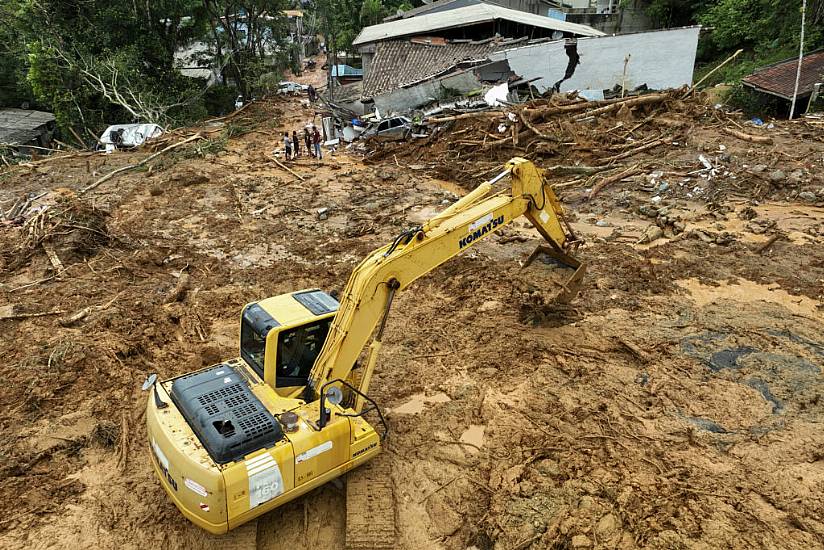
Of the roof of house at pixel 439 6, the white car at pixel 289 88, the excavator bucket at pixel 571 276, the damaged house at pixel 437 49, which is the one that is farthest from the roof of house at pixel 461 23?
the excavator bucket at pixel 571 276

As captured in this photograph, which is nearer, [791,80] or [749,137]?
[749,137]

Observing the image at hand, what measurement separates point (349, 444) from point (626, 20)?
134 feet

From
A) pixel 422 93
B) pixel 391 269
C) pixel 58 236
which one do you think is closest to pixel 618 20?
pixel 422 93

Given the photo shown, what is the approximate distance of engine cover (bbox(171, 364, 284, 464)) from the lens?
477cm

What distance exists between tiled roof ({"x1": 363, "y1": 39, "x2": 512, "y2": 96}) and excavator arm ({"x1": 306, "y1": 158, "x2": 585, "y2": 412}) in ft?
58.5

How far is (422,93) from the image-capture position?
21.8m

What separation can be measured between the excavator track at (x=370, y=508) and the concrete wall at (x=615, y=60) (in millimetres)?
20321

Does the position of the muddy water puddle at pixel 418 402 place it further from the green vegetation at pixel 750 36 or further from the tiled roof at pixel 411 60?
the green vegetation at pixel 750 36

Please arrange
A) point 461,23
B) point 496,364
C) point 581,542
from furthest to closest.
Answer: point 461,23
point 496,364
point 581,542

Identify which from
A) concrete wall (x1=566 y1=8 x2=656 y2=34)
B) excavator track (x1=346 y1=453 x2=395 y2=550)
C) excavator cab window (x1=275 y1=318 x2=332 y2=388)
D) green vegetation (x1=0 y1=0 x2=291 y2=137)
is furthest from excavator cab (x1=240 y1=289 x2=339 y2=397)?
concrete wall (x1=566 y1=8 x2=656 y2=34)

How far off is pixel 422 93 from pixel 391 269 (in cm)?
1766

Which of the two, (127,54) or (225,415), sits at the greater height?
(127,54)

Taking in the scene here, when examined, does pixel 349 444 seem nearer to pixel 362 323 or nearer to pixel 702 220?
pixel 362 323

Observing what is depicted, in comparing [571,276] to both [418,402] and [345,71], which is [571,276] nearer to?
[418,402]
